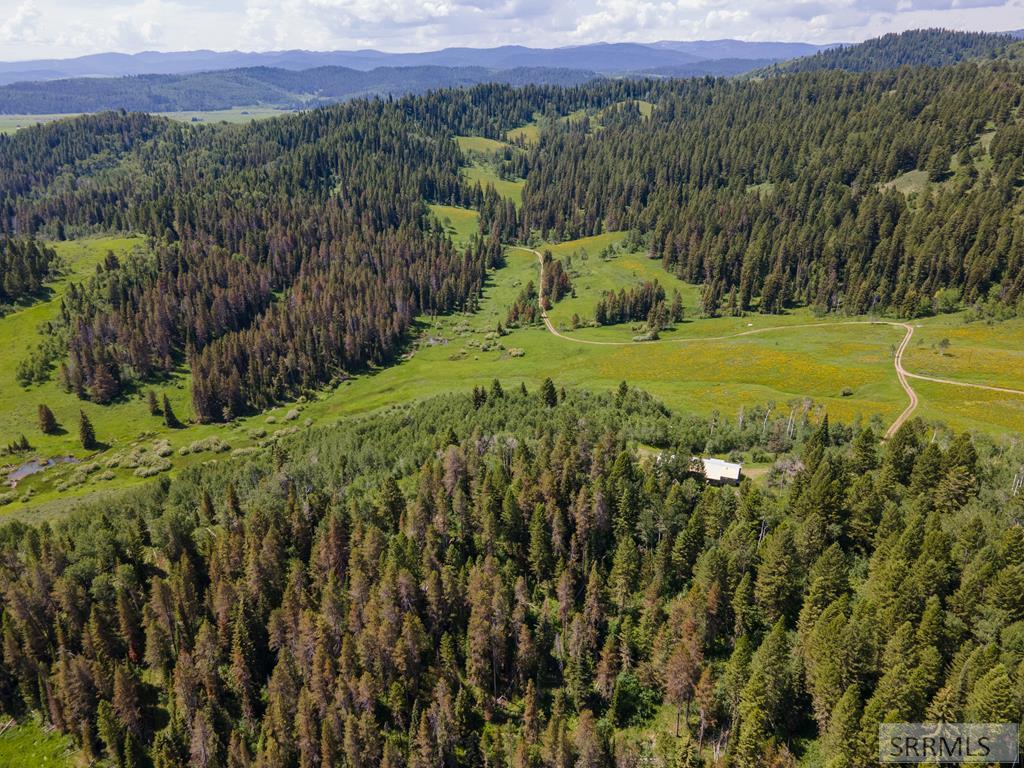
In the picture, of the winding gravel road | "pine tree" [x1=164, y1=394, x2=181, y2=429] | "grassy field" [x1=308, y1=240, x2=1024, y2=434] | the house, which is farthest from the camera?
"pine tree" [x1=164, y1=394, x2=181, y2=429]

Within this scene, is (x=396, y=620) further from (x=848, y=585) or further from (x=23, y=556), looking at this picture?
(x=23, y=556)

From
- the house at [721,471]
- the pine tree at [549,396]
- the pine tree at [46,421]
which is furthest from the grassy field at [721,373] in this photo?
the pine tree at [46,421]

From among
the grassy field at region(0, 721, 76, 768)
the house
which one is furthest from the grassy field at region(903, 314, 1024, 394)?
the grassy field at region(0, 721, 76, 768)

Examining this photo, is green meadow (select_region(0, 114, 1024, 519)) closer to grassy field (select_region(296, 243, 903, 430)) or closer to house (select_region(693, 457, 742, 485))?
grassy field (select_region(296, 243, 903, 430))

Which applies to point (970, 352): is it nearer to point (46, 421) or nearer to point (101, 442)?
point (101, 442)

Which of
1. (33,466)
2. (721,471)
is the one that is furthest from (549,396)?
(33,466)

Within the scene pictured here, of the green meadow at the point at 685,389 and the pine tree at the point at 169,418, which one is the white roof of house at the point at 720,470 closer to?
the green meadow at the point at 685,389
